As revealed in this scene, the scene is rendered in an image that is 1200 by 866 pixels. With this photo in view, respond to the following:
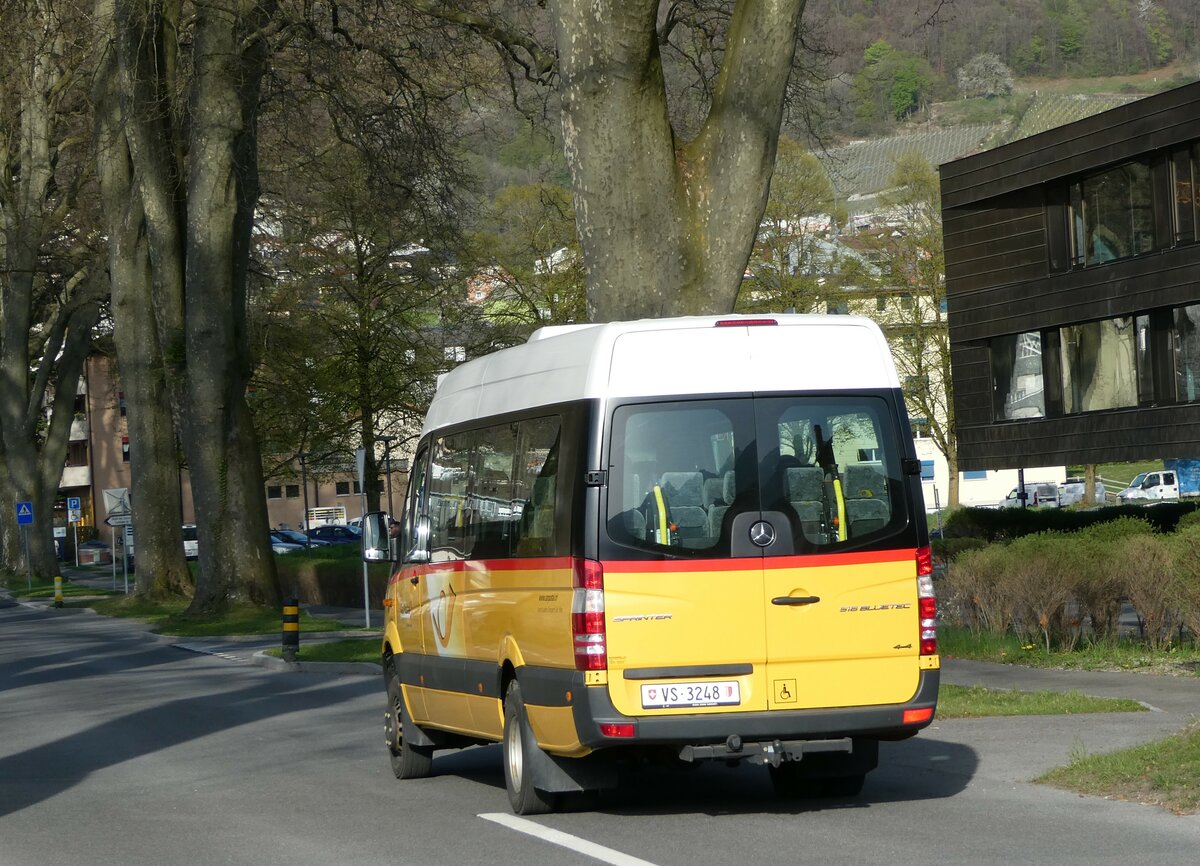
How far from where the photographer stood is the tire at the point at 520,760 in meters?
9.22

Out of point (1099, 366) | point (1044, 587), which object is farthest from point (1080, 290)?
point (1044, 587)

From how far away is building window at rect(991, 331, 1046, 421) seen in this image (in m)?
38.6

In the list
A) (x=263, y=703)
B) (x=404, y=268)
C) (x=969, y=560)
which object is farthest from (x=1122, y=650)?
(x=404, y=268)

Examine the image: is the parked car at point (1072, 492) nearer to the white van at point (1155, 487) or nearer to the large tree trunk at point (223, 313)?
the white van at point (1155, 487)

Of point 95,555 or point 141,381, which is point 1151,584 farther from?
point 95,555

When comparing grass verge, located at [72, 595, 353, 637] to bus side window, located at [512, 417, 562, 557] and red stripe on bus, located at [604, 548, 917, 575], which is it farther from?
red stripe on bus, located at [604, 548, 917, 575]

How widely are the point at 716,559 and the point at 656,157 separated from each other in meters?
6.45

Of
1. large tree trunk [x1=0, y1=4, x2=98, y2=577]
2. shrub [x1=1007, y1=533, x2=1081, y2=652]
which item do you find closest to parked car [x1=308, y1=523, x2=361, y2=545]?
large tree trunk [x1=0, y1=4, x2=98, y2=577]

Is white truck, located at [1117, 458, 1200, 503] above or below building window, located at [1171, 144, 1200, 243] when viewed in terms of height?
below

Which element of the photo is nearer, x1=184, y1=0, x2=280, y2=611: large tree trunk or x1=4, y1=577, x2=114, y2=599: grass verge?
x1=184, y1=0, x2=280, y2=611: large tree trunk

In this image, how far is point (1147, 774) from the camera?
9477mm

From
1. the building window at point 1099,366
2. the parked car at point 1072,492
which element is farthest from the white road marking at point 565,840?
the parked car at point 1072,492

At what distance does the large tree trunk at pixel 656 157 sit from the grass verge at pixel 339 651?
9.62 metres

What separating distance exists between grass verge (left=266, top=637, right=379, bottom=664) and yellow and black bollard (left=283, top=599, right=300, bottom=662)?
0.20 metres
